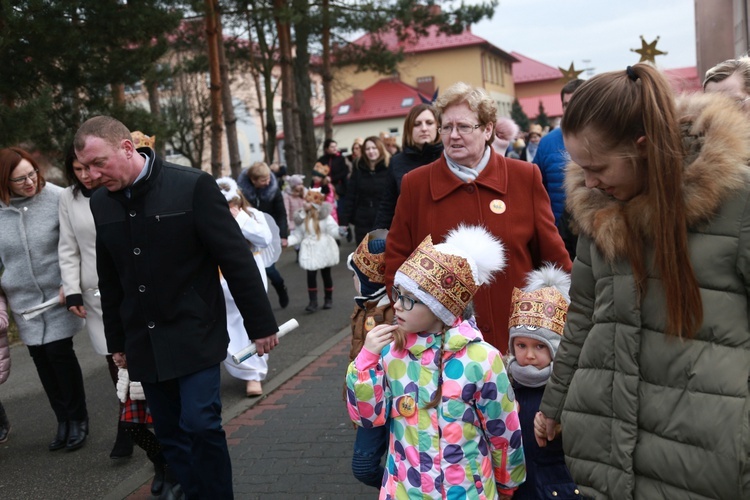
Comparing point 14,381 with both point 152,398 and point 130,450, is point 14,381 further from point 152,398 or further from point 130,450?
point 152,398

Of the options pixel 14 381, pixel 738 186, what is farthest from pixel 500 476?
pixel 14 381

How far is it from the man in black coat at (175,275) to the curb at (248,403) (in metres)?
1.06

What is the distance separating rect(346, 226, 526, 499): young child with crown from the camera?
124 inches

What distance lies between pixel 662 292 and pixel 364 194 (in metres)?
8.66

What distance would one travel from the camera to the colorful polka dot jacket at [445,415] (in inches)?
124

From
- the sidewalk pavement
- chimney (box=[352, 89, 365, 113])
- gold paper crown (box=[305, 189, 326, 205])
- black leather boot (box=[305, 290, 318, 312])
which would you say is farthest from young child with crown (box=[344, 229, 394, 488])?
chimney (box=[352, 89, 365, 113])

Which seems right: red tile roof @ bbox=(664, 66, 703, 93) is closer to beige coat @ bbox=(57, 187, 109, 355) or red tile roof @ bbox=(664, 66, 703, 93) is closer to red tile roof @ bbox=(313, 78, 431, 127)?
beige coat @ bbox=(57, 187, 109, 355)

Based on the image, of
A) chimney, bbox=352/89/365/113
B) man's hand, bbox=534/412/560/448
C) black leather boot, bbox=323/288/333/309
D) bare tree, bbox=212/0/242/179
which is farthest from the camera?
chimney, bbox=352/89/365/113

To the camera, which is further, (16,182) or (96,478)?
(16,182)

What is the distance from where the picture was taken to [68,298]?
19.1ft

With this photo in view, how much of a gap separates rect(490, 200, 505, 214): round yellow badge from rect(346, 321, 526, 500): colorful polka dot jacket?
0.86m

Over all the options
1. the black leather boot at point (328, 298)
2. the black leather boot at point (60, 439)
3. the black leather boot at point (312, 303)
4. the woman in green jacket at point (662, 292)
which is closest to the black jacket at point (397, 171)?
the woman in green jacket at point (662, 292)

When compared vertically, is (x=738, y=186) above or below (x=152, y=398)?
above

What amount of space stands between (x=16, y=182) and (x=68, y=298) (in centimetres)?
95
